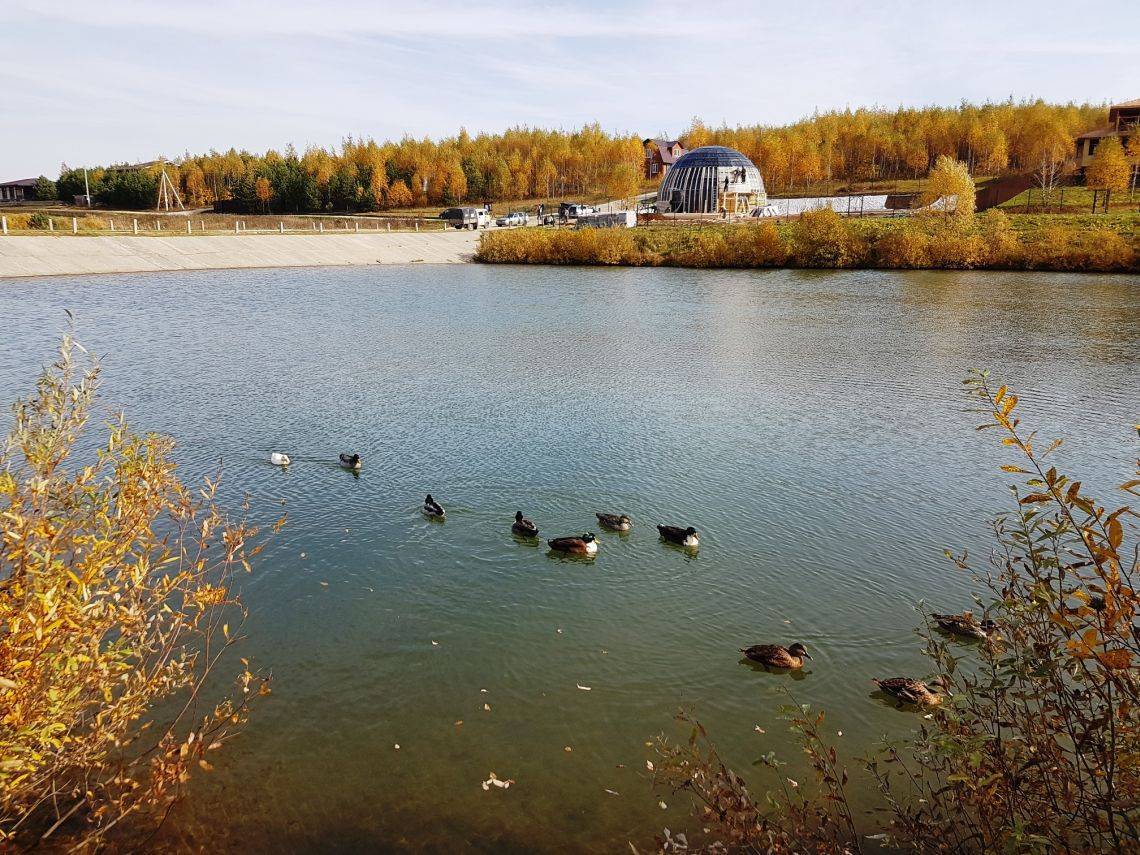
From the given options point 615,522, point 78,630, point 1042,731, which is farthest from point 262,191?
point 1042,731

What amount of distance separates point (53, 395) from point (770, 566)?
12.2 meters

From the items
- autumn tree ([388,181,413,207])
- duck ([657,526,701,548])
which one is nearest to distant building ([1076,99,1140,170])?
autumn tree ([388,181,413,207])

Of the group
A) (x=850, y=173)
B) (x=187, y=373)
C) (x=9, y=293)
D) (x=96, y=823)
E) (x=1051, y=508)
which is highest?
(x=850, y=173)

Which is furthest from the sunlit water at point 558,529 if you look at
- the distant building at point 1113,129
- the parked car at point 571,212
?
the distant building at point 1113,129

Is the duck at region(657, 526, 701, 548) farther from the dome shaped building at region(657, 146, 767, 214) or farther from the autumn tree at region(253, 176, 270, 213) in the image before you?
the autumn tree at region(253, 176, 270, 213)

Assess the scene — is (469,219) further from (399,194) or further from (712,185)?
(399,194)

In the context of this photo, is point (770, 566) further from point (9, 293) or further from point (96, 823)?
point (9, 293)

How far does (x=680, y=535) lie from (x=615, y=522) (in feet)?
4.78

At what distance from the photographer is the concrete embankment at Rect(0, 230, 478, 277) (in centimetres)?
6381

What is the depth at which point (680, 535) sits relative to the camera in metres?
15.8

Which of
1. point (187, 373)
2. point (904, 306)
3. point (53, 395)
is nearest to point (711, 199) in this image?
point (904, 306)

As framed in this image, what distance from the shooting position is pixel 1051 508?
1708 cm

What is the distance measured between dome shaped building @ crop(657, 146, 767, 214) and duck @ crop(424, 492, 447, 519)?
362ft

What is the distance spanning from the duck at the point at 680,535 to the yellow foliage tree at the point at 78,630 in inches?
338
